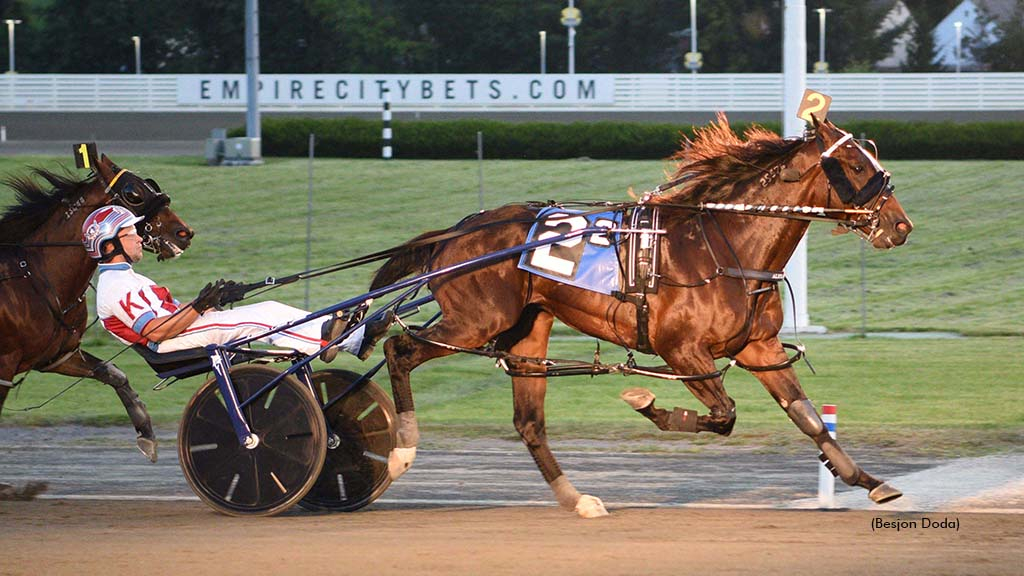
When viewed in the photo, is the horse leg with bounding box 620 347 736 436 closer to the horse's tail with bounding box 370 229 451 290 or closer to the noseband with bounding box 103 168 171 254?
the horse's tail with bounding box 370 229 451 290

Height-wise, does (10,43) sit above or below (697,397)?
above

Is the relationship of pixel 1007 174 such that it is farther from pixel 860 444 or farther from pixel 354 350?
pixel 354 350

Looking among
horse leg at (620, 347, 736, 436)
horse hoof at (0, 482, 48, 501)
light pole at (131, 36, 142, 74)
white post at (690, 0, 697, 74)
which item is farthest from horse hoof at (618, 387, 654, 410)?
light pole at (131, 36, 142, 74)

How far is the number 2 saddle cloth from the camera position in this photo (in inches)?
266

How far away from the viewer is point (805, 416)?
6605 mm

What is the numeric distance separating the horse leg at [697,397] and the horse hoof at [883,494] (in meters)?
0.71

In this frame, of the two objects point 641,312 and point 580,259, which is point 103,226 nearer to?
point 580,259

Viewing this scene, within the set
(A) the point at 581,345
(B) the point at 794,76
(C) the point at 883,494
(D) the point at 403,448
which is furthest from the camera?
(A) the point at 581,345

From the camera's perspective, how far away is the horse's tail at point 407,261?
24.3 ft

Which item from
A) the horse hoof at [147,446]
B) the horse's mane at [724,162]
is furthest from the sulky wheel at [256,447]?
the horse's mane at [724,162]

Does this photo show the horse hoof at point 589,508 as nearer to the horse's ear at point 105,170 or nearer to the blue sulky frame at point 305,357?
the blue sulky frame at point 305,357

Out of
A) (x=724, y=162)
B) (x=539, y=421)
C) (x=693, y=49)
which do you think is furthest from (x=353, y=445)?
(x=693, y=49)

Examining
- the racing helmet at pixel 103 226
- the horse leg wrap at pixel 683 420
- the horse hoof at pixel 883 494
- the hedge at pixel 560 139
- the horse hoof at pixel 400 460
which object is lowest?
the horse hoof at pixel 883 494

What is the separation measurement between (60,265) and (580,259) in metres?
2.83
